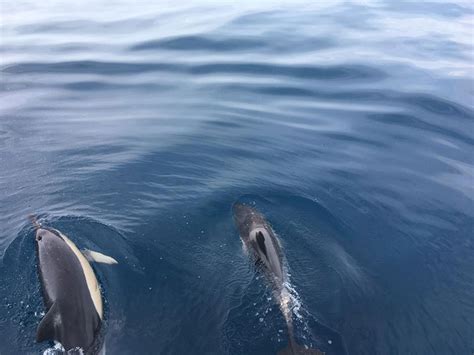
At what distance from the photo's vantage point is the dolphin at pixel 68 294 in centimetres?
669

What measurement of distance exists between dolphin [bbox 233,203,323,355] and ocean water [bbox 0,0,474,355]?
7.8 inches

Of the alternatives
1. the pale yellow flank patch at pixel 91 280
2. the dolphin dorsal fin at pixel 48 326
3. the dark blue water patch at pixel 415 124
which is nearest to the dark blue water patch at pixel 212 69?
the dark blue water patch at pixel 415 124

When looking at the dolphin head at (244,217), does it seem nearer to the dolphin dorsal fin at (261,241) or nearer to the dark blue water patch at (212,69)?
the dolphin dorsal fin at (261,241)

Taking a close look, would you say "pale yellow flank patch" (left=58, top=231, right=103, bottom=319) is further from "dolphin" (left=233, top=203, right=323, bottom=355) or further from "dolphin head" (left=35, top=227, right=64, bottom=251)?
"dolphin" (left=233, top=203, right=323, bottom=355)

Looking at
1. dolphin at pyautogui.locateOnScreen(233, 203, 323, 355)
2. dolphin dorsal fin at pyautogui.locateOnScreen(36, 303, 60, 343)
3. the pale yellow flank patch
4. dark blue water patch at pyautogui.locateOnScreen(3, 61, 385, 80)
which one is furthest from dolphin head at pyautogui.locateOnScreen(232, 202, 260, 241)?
dark blue water patch at pyautogui.locateOnScreen(3, 61, 385, 80)

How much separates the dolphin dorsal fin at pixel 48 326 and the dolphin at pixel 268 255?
3.55 m

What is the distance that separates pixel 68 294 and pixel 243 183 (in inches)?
230

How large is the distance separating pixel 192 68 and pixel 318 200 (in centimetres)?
1202

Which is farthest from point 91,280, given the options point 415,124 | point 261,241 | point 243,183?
point 415,124

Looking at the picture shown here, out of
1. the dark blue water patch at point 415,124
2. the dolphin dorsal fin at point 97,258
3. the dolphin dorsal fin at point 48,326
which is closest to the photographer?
the dolphin dorsal fin at point 48,326

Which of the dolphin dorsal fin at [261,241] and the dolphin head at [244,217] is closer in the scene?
the dolphin dorsal fin at [261,241]

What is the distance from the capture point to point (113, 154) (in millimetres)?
12930

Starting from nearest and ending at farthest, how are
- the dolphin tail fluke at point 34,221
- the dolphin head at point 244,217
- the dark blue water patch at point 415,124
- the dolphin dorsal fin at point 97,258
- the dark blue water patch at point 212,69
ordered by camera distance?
the dolphin dorsal fin at point 97,258, the dolphin tail fluke at point 34,221, the dolphin head at point 244,217, the dark blue water patch at point 415,124, the dark blue water patch at point 212,69

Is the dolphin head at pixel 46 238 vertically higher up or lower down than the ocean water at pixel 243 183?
higher up
